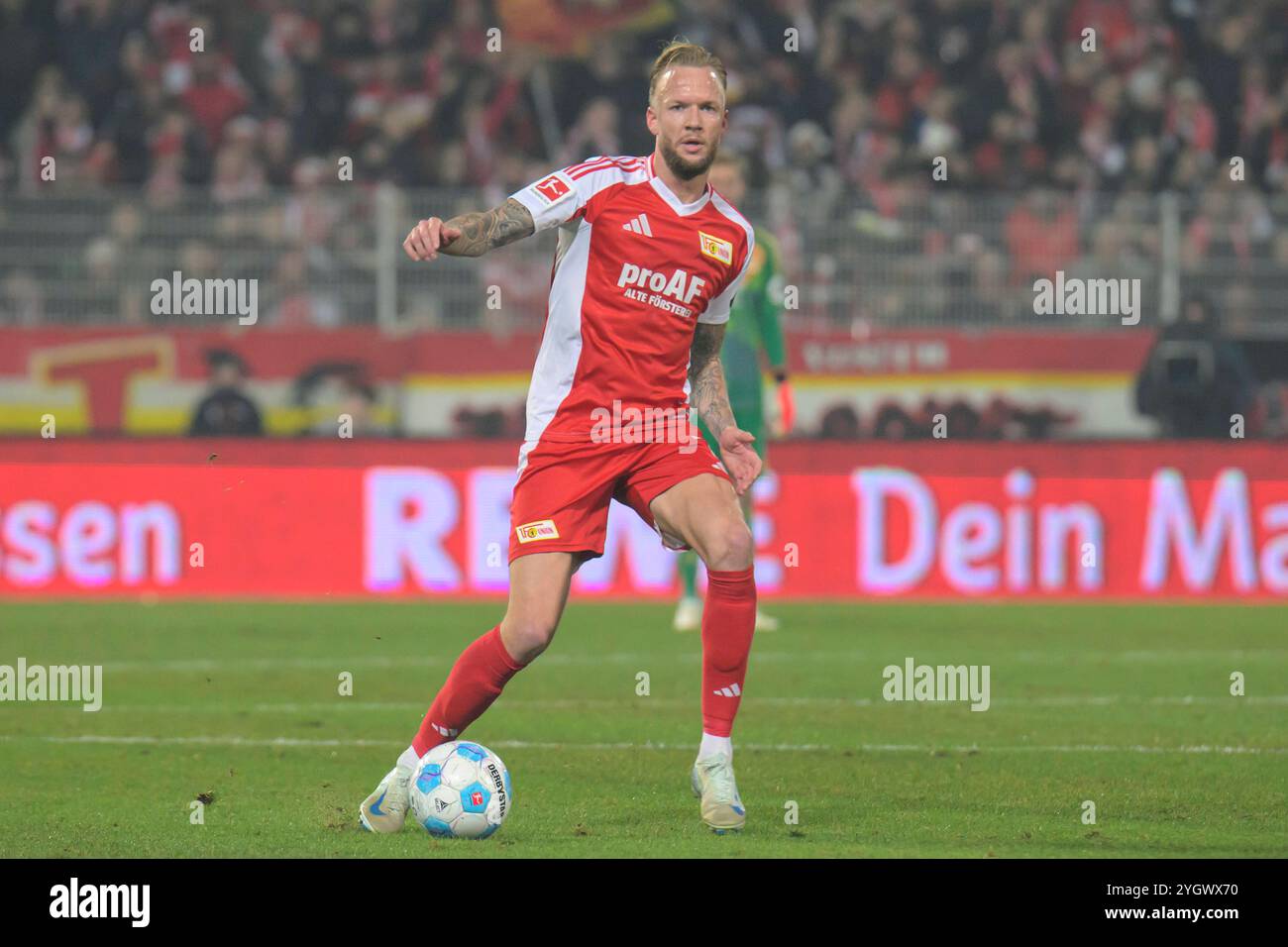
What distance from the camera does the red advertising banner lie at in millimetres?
14719

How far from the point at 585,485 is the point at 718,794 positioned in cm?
105

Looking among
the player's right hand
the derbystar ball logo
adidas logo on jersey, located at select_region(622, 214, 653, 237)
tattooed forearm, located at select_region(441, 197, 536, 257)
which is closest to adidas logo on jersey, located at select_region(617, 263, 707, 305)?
the derbystar ball logo

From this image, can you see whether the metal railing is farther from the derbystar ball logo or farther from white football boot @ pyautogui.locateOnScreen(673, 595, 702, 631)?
the derbystar ball logo

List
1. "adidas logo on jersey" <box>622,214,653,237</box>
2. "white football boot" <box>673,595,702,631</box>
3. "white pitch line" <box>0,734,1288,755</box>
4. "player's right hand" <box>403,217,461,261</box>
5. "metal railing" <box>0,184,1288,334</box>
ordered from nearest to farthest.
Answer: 1. "player's right hand" <box>403,217,461,261</box>
2. "adidas logo on jersey" <box>622,214,653,237</box>
3. "white pitch line" <box>0,734,1288,755</box>
4. "white football boot" <box>673,595,702,631</box>
5. "metal railing" <box>0,184,1288,334</box>

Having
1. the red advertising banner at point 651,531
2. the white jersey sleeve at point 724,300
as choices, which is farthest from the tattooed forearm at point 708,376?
the red advertising banner at point 651,531

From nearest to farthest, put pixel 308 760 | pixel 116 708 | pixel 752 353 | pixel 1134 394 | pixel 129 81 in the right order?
pixel 308 760
pixel 116 708
pixel 752 353
pixel 1134 394
pixel 129 81

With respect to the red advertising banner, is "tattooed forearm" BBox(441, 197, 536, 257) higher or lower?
higher

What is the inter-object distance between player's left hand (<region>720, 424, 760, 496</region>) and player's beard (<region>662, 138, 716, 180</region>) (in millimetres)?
836

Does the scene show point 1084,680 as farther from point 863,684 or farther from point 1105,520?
point 1105,520

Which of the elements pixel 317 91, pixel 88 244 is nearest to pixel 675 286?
pixel 88 244

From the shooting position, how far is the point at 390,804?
20.9 ft

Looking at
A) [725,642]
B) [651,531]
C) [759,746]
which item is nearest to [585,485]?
[725,642]

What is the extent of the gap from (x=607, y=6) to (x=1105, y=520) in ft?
24.6

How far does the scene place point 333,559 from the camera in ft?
48.5
